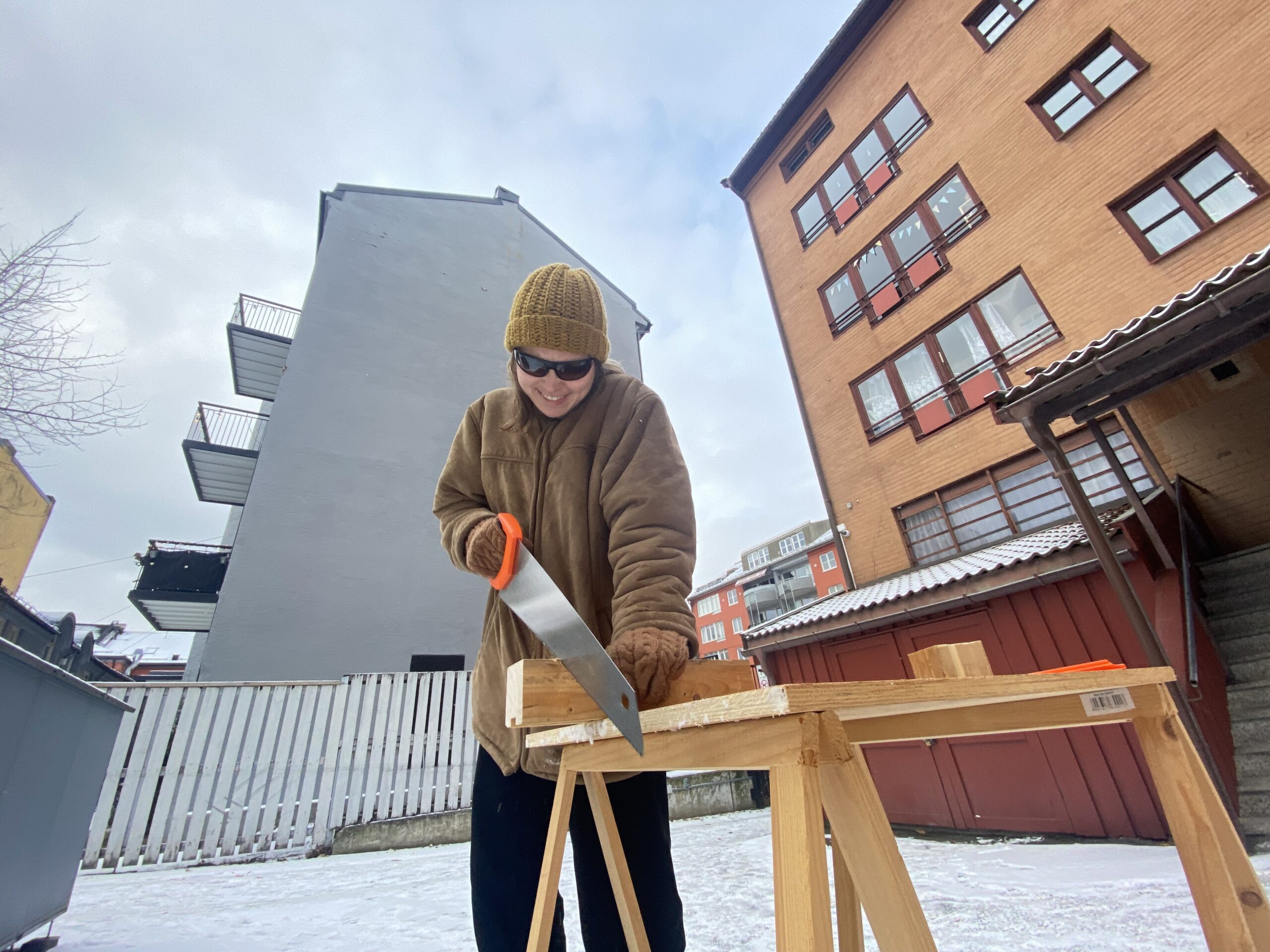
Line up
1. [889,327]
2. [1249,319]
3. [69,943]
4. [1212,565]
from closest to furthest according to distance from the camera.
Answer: [69,943]
[1249,319]
[1212,565]
[889,327]

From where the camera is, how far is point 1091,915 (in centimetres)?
282

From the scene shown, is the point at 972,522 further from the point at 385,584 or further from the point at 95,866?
the point at 95,866

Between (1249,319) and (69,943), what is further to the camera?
(1249,319)

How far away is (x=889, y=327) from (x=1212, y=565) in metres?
6.33

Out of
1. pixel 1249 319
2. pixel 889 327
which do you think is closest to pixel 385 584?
pixel 889 327

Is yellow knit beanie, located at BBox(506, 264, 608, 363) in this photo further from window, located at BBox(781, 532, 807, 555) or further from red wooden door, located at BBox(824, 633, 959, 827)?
window, located at BBox(781, 532, 807, 555)

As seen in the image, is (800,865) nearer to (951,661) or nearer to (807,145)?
(951,661)

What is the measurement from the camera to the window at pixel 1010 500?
703 cm

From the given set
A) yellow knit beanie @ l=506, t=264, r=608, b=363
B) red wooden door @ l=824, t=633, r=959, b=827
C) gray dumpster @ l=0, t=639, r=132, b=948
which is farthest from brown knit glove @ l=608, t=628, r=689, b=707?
red wooden door @ l=824, t=633, r=959, b=827

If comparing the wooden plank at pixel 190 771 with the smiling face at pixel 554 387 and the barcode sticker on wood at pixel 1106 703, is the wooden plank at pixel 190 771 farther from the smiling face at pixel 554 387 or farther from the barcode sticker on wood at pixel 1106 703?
the barcode sticker on wood at pixel 1106 703

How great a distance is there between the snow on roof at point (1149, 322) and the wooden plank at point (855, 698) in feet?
14.6

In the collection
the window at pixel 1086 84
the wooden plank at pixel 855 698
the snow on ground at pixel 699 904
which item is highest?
the window at pixel 1086 84

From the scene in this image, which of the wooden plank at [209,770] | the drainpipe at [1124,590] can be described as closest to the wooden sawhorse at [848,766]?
the drainpipe at [1124,590]

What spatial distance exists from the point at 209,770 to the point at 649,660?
7496 millimetres
